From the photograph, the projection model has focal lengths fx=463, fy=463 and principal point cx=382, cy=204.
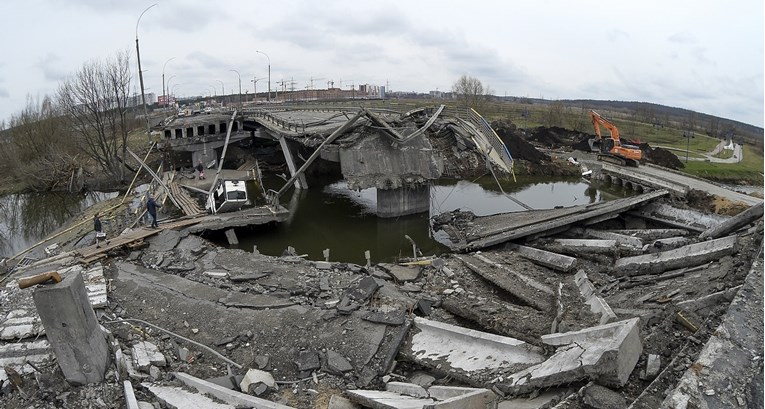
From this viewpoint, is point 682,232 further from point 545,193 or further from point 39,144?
point 39,144

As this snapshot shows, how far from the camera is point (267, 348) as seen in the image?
29.4 ft

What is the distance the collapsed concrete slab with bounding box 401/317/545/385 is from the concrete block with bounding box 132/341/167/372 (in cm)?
438

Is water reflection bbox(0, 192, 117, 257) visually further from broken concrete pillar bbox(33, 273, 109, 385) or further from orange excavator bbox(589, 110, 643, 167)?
orange excavator bbox(589, 110, 643, 167)

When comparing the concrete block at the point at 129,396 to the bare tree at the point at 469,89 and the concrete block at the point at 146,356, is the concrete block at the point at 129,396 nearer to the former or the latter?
the concrete block at the point at 146,356

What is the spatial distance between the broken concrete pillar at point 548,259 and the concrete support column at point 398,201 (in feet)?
26.1

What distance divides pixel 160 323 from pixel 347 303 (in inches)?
156

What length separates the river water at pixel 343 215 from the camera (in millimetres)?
19516

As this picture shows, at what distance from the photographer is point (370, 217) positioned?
23531 millimetres

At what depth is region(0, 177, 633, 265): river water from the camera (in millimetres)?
19516

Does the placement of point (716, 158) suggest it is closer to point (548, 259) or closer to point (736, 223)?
point (736, 223)

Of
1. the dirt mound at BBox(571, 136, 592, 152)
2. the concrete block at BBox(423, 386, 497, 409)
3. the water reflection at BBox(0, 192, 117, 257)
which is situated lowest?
the water reflection at BBox(0, 192, 117, 257)

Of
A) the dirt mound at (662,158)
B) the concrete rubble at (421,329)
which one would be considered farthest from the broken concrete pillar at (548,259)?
the dirt mound at (662,158)

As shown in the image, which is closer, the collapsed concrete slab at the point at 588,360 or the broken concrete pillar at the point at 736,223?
the collapsed concrete slab at the point at 588,360

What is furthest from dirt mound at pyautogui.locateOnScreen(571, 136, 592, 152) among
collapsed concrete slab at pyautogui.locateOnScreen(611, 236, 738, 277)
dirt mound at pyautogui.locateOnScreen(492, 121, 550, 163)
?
collapsed concrete slab at pyautogui.locateOnScreen(611, 236, 738, 277)
